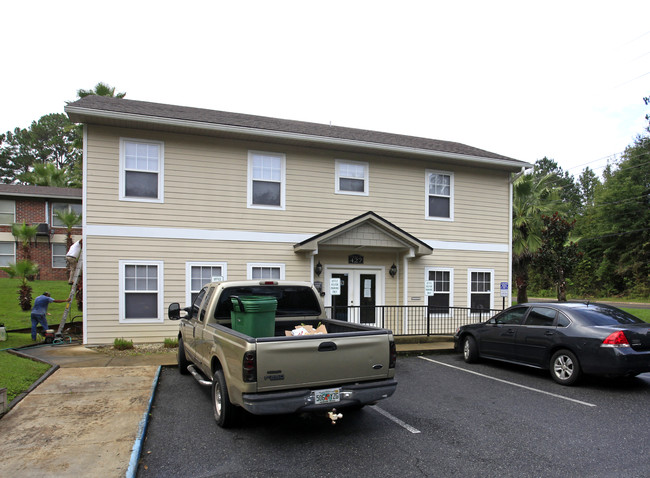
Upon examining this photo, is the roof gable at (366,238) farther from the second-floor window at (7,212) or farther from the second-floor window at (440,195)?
the second-floor window at (7,212)

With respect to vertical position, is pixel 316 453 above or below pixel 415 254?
below

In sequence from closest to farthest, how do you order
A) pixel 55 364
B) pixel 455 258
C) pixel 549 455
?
pixel 549 455 < pixel 55 364 < pixel 455 258

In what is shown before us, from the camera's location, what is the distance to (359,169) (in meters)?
12.9

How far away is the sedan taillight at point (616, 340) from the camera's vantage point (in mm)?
6598

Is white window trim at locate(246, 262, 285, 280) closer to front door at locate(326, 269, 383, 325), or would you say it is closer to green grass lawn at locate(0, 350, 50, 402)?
front door at locate(326, 269, 383, 325)

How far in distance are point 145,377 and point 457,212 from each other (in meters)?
10.5

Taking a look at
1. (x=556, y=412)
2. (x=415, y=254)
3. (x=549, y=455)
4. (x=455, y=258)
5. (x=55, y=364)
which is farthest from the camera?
(x=455, y=258)

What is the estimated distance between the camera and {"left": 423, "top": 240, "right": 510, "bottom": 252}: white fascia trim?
13438mm

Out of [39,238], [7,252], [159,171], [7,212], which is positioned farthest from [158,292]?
[7,212]

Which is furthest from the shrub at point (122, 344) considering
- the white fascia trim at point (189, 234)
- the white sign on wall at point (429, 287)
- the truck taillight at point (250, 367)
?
the white sign on wall at point (429, 287)

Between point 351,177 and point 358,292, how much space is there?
3.53 meters

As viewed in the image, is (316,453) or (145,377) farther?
(145,377)

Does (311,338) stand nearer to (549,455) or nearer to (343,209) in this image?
(549,455)

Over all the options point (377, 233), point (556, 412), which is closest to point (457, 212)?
point (377, 233)
